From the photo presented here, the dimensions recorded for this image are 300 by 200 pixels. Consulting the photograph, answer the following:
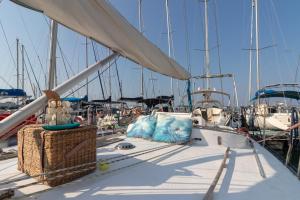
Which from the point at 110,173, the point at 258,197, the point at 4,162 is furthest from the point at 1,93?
the point at 258,197

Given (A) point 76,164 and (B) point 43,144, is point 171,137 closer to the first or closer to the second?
(A) point 76,164

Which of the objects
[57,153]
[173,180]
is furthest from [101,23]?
[173,180]

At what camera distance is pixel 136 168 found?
3008 mm

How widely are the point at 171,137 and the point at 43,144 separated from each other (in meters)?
2.60

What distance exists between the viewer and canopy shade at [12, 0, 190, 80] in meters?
1.92

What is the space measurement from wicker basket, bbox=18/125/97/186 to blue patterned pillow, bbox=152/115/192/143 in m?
1.98

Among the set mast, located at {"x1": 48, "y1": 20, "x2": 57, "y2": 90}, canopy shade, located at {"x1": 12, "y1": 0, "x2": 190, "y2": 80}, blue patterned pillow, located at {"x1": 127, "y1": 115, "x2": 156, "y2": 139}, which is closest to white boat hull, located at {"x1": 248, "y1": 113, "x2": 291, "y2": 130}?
blue patterned pillow, located at {"x1": 127, "y1": 115, "x2": 156, "y2": 139}

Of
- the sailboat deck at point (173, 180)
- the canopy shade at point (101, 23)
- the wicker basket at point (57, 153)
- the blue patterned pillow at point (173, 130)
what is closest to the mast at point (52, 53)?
the wicker basket at point (57, 153)

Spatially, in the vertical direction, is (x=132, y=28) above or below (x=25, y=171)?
above

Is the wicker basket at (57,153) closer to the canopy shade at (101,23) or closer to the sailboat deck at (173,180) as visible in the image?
the sailboat deck at (173,180)

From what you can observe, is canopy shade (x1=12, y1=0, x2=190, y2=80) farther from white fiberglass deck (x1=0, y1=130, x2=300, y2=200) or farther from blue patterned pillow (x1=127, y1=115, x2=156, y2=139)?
blue patterned pillow (x1=127, y1=115, x2=156, y2=139)

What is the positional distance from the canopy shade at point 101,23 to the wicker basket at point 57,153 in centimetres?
93

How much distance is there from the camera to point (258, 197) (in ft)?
7.23

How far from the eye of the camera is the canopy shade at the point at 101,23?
1.92m
